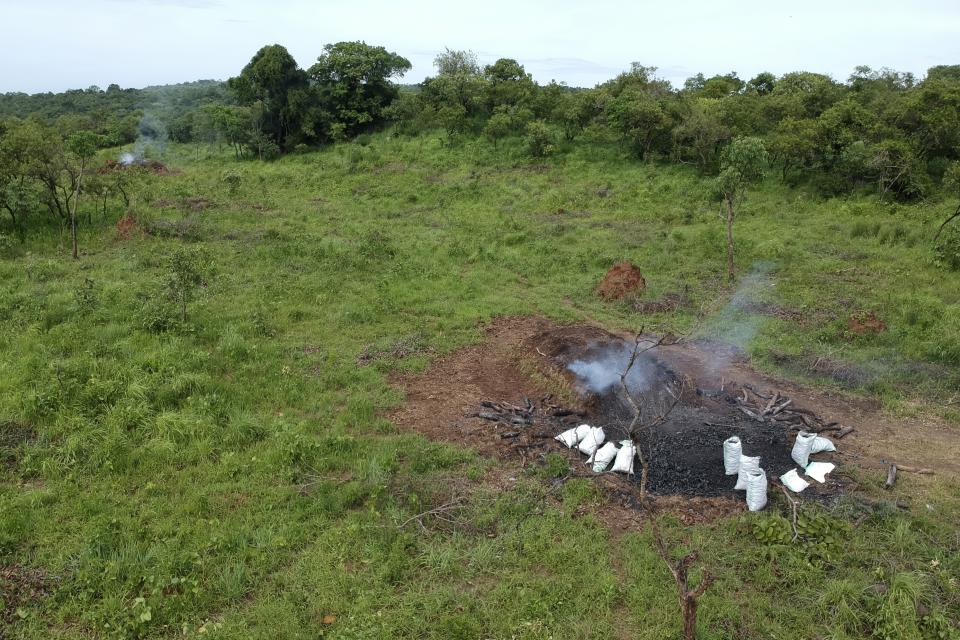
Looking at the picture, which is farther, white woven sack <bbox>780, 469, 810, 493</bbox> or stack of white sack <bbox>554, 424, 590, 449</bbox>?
stack of white sack <bbox>554, 424, 590, 449</bbox>

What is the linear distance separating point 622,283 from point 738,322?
2582 millimetres

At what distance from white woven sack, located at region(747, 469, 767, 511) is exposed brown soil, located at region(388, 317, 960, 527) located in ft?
0.59

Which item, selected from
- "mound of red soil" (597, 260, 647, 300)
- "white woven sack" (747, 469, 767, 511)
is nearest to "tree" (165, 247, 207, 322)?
"mound of red soil" (597, 260, 647, 300)

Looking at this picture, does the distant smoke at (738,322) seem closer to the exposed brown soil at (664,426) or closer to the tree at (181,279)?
the exposed brown soil at (664,426)

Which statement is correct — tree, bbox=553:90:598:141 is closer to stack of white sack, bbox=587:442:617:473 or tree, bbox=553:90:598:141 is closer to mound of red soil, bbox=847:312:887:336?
mound of red soil, bbox=847:312:887:336

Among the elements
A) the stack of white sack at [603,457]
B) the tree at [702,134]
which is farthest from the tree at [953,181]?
the stack of white sack at [603,457]

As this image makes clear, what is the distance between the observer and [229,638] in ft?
16.6

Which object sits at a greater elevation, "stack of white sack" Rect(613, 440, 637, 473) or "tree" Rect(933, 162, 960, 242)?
"tree" Rect(933, 162, 960, 242)

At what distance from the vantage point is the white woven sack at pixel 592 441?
7.66 metres

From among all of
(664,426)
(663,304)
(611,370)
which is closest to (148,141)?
(663,304)

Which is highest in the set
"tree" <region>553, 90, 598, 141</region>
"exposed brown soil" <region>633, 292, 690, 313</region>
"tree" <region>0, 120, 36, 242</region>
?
"tree" <region>553, 90, 598, 141</region>

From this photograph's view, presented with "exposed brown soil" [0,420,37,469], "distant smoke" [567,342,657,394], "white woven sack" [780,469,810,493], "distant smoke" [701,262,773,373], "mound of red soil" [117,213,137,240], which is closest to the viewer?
"white woven sack" [780,469,810,493]

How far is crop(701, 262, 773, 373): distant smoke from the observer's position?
10.7m

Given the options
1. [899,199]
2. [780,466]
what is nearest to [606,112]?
[899,199]
